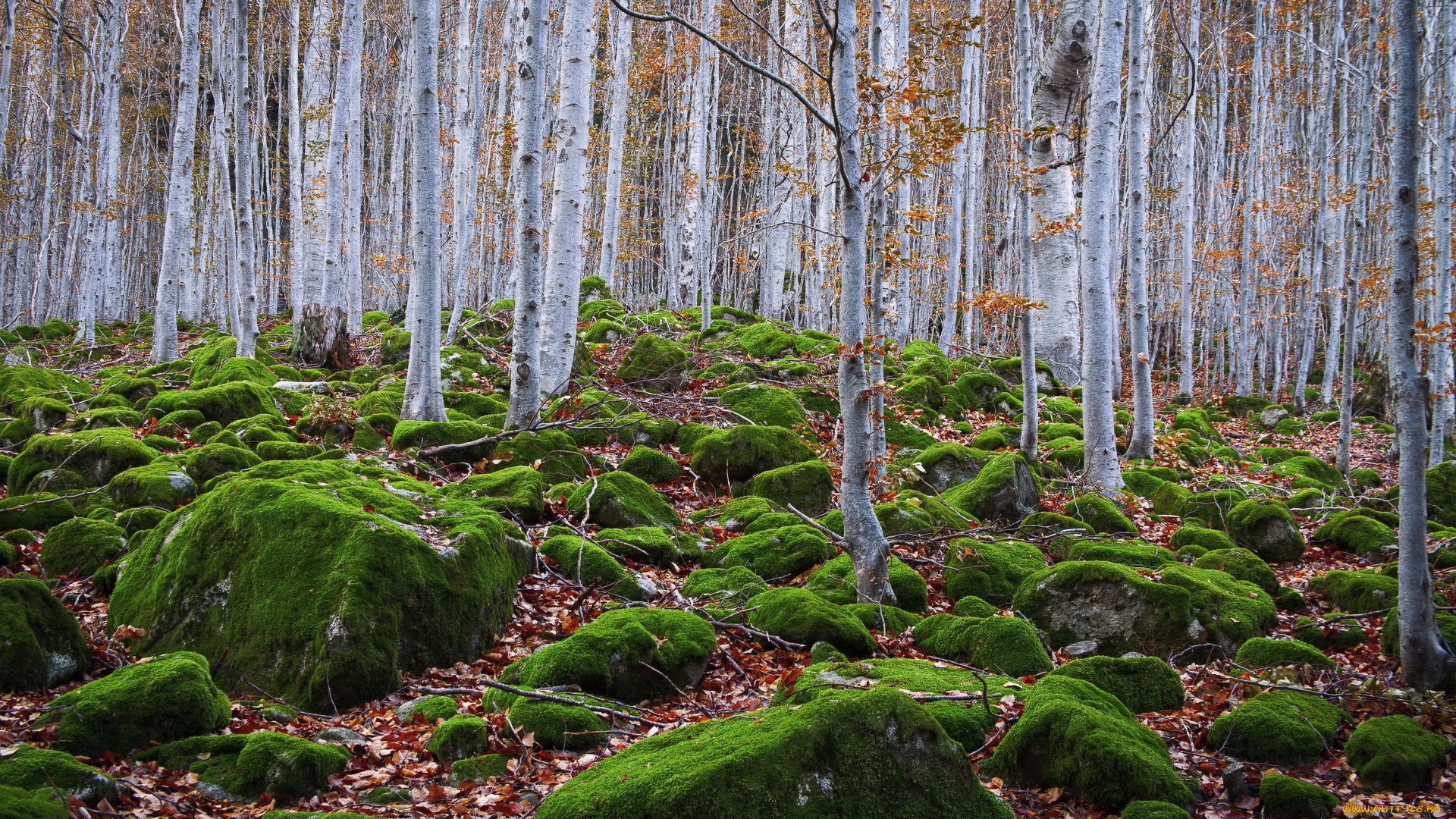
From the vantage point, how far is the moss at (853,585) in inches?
227

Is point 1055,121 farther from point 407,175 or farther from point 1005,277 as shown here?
point 407,175

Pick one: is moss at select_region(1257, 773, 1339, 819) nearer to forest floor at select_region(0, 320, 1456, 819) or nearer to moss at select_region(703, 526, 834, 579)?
forest floor at select_region(0, 320, 1456, 819)

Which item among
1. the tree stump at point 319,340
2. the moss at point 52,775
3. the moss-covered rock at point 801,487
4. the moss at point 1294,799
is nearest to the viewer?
the moss at point 52,775

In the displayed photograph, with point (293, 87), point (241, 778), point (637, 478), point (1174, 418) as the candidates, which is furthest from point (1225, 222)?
point (241, 778)

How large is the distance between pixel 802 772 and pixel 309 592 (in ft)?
10.2

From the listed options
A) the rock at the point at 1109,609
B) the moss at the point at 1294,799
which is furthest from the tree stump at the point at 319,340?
the moss at the point at 1294,799

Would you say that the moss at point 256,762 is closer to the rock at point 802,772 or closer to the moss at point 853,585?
the rock at point 802,772

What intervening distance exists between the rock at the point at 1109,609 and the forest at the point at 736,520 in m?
0.03

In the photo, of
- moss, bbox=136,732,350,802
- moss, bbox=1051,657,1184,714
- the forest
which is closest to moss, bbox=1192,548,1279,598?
the forest

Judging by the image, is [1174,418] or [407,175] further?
→ [407,175]

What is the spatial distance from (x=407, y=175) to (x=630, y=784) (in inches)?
1206

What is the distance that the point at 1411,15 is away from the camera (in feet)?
14.3

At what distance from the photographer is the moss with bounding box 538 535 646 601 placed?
5.72 m

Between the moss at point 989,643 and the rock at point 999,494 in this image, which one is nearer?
the moss at point 989,643
